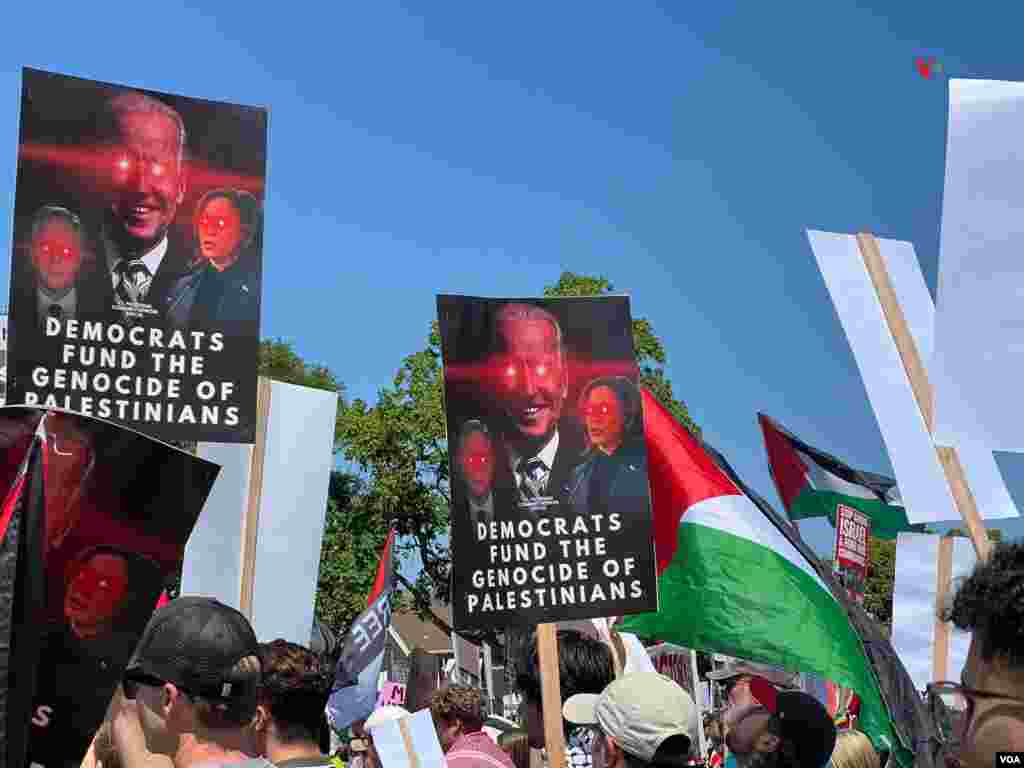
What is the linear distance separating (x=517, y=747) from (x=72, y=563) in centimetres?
398

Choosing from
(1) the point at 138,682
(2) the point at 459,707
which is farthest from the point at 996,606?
(2) the point at 459,707

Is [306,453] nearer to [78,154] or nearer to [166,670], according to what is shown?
[78,154]

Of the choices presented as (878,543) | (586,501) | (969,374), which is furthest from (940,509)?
(878,543)

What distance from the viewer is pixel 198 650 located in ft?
10.5

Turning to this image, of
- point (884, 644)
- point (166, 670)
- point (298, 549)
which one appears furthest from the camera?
point (298, 549)

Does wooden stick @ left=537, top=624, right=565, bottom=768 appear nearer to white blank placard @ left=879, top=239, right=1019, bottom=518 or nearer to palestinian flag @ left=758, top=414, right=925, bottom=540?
white blank placard @ left=879, top=239, right=1019, bottom=518

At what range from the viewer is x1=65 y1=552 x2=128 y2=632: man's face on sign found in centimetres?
320

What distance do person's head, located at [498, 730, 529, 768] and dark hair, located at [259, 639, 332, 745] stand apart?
261cm

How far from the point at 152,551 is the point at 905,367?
322 cm

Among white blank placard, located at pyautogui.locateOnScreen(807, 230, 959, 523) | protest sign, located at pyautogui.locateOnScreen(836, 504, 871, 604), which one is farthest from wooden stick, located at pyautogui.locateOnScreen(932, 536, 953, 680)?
protest sign, located at pyautogui.locateOnScreen(836, 504, 871, 604)

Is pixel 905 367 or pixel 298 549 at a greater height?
pixel 905 367

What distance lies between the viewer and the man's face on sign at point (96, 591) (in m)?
3.20

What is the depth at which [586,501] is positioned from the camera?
7.46 metres

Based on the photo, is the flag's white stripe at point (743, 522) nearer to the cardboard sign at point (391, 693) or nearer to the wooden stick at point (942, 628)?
the wooden stick at point (942, 628)
